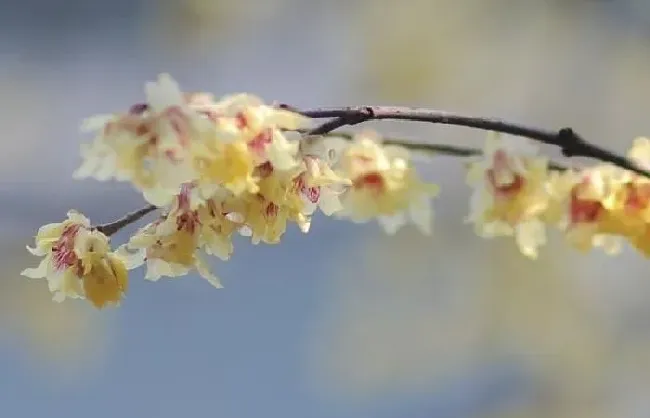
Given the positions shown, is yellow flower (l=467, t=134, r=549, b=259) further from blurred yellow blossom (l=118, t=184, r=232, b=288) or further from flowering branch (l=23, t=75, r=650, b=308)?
blurred yellow blossom (l=118, t=184, r=232, b=288)

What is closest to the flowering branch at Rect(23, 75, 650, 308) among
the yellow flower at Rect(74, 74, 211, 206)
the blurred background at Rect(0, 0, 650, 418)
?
the yellow flower at Rect(74, 74, 211, 206)

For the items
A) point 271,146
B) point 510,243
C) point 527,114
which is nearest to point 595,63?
point 527,114

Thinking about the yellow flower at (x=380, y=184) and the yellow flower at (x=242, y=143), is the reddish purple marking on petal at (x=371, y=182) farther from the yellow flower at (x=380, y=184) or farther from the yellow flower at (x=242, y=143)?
the yellow flower at (x=242, y=143)

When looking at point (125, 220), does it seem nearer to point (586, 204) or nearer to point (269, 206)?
point (269, 206)

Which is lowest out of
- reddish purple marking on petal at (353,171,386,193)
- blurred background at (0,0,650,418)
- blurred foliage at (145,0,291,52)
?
reddish purple marking on petal at (353,171,386,193)

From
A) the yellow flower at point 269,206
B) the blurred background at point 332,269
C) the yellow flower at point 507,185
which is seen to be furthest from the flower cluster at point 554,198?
the blurred background at point 332,269

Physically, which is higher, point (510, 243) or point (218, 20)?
point (218, 20)

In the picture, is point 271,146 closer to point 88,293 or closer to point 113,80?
point 88,293

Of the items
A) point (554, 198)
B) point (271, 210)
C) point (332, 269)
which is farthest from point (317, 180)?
point (332, 269)
